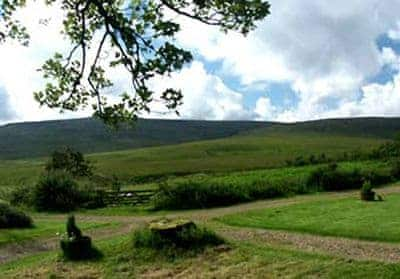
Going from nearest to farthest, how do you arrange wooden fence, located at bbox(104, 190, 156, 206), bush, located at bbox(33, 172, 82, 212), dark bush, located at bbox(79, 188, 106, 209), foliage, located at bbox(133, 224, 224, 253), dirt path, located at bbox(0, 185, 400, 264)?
1. dirt path, located at bbox(0, 185, 400, 264)
2. foliage, located at bbox(133, 224, 224, 253)
3. wooden fence, located at bbox(104, 190, 156, 206)
4. bush, located at bbox(33, 172, 82, 212)
5. dark bush, located at bbox(79, 188, 106, 209)

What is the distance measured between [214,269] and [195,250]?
229 centimetres

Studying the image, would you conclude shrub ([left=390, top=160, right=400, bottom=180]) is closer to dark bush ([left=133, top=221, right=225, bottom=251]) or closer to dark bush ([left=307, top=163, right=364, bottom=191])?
dark bush ([left=307, top=163, right=364, bottom=191])

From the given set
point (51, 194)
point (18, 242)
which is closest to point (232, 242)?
point (18, 242)

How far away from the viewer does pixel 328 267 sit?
18.2 m

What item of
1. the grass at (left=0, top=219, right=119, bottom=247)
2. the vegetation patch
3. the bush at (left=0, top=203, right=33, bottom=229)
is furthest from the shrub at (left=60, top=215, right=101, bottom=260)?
the vegetation patch

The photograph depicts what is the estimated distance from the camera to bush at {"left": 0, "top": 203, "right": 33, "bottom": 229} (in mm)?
34594

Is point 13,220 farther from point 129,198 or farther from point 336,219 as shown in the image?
point 336,219

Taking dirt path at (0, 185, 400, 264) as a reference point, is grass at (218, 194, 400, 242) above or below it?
above

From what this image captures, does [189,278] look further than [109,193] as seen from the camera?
No

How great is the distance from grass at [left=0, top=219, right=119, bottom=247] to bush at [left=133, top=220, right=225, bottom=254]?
8953 mm

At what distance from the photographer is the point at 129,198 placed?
149ft

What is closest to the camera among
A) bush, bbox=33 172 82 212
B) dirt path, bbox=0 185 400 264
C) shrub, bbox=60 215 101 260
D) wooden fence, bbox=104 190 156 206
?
dirt path, bbox=0 185 400 264

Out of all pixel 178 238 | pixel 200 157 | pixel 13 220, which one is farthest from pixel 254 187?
pixel 200 157

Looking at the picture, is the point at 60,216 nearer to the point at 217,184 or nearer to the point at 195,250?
the point at 217,184
